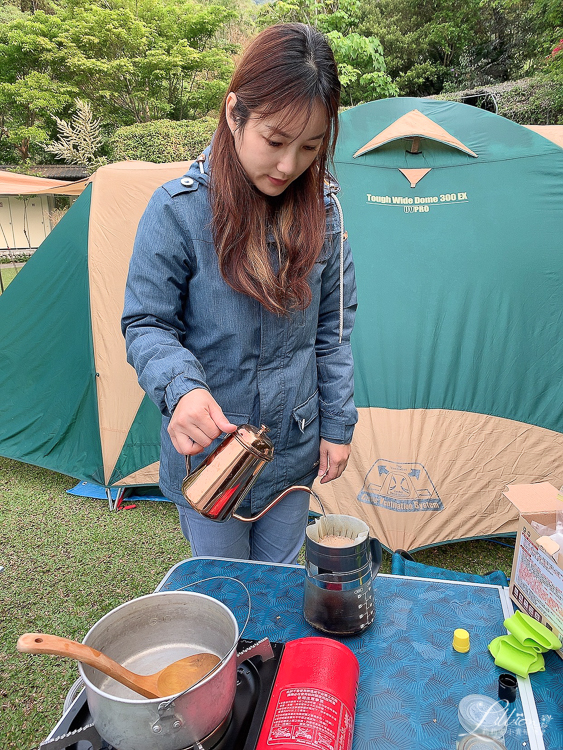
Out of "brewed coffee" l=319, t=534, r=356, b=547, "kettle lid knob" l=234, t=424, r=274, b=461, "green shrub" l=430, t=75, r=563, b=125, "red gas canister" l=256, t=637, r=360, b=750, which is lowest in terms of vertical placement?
"red gas canister" l=256, t=637, r=360, b=750

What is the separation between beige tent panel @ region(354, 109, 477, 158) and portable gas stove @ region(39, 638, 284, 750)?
1990mm

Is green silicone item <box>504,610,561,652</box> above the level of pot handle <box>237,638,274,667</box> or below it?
below

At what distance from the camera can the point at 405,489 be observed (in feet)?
7.17

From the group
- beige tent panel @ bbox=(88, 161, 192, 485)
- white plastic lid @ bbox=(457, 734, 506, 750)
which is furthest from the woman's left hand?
beige tent panel @ bbox=(88, 161, 192, 485)

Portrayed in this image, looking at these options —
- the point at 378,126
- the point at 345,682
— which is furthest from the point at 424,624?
the point at 378,126

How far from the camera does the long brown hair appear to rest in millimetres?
861

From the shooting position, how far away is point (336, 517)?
3.05 feet

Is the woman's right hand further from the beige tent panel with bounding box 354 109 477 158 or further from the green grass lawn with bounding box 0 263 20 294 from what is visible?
the green grass lawn with bounding box 0 263 20 294

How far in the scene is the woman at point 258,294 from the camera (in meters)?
0.87

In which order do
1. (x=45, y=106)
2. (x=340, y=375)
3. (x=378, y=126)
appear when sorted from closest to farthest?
(x=340, y=375) < (x=378, y=126) < (x=45, y=106)

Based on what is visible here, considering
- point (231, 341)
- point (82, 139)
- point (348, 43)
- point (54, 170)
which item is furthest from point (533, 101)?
point (231, 341)

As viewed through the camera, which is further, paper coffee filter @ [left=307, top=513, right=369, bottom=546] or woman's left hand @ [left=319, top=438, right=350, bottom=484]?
woman's left hand @ [left=319, top=438, right=350, bottom=484]

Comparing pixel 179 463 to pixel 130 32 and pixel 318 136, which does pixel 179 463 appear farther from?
pixel 130 32

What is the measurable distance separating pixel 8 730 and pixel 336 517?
141cm
